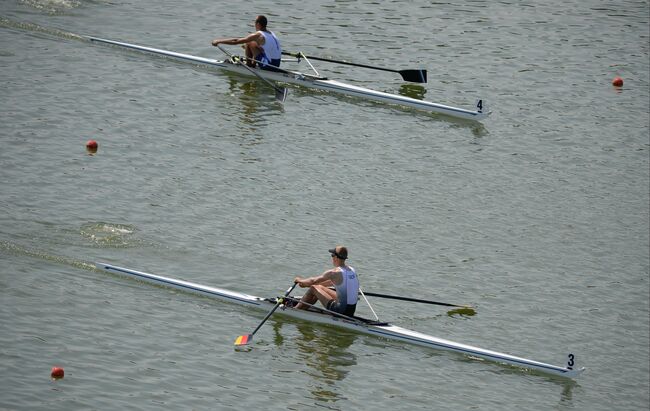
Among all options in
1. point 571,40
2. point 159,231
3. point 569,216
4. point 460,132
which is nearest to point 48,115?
point 159,231

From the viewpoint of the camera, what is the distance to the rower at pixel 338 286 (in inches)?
632

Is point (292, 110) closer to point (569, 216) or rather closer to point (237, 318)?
point (569, 216)

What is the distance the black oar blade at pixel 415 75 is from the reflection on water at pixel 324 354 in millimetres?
11257

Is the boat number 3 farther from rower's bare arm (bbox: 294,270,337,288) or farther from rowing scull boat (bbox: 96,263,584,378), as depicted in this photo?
rower's bare arm (bbox: 294,270,337,288)

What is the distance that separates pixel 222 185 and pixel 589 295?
6994mm

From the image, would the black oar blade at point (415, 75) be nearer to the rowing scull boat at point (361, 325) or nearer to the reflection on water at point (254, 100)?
the reflection on water at point (254, 100)

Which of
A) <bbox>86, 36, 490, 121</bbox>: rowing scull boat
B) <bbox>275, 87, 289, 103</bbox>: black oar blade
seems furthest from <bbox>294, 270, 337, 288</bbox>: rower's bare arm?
<bbox>86, 36, 490, 121</bbox>: rowing scull boat

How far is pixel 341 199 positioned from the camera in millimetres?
21016

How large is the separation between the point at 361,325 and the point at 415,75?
37.4ft

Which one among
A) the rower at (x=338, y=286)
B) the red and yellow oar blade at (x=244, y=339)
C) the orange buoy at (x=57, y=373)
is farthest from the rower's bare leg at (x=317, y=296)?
the orange buoy at (x=57, y=373)

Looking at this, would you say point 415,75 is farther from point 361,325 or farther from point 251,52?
point 361,325

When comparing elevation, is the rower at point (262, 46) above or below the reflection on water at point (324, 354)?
above

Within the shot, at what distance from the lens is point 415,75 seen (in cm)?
2627

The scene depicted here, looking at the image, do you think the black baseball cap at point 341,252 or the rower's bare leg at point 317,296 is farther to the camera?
the rower's bare leg at point 317,296
